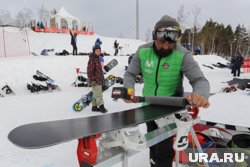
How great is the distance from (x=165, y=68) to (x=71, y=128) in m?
1.06

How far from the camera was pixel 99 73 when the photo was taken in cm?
608

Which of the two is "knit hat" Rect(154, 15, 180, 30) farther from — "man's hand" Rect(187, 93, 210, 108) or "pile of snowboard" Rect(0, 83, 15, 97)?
"pile of snowboard" Rect(0, 83, 15, 97)

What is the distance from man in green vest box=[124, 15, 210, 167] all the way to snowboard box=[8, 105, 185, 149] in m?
0.26

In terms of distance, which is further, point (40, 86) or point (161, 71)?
point (40, 86)

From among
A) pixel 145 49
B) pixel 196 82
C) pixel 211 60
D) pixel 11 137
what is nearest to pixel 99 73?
pixel 145 49

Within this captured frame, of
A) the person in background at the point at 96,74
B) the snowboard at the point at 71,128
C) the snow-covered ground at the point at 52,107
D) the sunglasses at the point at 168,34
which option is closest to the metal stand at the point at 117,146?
the snowboard at the point at 71,128

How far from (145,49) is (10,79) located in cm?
996

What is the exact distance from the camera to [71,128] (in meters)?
1.43

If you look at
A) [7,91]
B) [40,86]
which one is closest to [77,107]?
[40,86]

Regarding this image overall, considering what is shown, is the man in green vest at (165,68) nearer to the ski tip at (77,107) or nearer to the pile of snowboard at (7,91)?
the ski tip at (77,107)

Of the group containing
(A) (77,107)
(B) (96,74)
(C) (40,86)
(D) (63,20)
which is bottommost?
(A) (77,107)

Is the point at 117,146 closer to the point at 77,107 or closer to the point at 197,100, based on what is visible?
the point at 197,100

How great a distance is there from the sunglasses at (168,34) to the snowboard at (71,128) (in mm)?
621

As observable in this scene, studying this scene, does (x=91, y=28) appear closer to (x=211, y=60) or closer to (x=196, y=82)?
(x=211, y=60)
